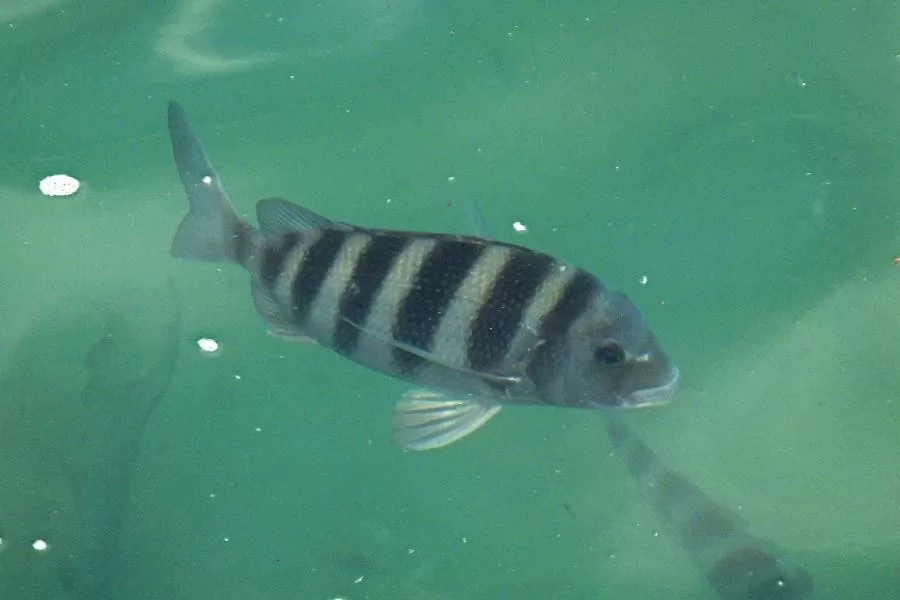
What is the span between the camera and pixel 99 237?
4.05 meters

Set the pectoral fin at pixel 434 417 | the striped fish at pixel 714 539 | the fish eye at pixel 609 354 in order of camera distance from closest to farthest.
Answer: the fish eye at pixel 609 354
the pectoral fin at pixel 434 417
the striped fish at pixel 714 539

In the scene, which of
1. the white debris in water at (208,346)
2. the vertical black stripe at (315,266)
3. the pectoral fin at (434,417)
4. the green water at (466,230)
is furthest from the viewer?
the white debris in water at (208,346)

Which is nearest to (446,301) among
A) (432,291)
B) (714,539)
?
(432,291)

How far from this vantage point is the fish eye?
2.50m

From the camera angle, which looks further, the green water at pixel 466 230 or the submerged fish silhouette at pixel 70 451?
the green water at pixel 466 230

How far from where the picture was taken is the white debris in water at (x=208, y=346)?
13.1ft

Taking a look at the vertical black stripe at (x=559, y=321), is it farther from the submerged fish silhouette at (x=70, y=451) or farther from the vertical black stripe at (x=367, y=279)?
the submerged fish silhouette at (x=70, y=451)

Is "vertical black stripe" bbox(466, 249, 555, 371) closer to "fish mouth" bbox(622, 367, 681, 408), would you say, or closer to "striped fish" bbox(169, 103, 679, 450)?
"striped fish" bbox(169, 103, 679, 450)

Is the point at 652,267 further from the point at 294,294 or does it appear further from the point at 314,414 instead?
the point at 294,294

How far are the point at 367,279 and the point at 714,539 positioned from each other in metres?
2.30

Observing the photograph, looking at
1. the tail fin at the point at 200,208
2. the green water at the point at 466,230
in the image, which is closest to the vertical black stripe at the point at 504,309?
the tail fin at the point at 200,208

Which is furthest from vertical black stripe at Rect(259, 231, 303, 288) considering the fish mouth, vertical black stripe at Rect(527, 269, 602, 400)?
the fish mouth

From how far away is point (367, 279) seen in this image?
2.57m

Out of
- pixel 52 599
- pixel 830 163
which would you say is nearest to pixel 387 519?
pixel 52 599
